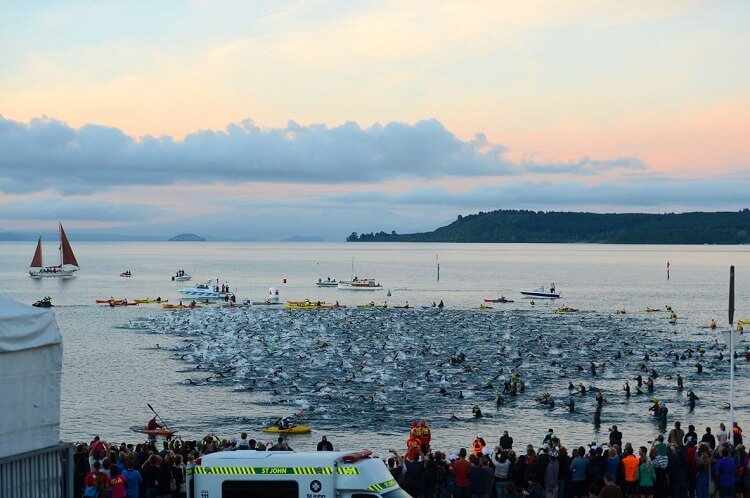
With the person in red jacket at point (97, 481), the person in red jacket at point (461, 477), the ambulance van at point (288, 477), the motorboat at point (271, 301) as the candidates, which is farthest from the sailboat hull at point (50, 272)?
the ambulance van at point (288, 477)

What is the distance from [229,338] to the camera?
70.9 metres

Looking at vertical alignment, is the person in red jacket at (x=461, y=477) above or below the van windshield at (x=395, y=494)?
below

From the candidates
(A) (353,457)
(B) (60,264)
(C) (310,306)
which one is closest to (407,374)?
(A) (353,457)

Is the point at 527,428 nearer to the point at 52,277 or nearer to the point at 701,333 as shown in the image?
the point at 701,333

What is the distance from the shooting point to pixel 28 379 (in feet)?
41.1

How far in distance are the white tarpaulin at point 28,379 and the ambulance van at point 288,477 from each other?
2.37 meters

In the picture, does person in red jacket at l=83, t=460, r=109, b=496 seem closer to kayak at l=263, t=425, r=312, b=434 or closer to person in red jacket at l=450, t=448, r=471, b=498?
person in red jacket at l=450, t=448, r=471, b=498

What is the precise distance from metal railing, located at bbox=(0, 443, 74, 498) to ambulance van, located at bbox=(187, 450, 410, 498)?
1.93m

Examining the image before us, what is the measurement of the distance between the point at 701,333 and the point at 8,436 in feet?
250

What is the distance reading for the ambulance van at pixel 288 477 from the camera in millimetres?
13805

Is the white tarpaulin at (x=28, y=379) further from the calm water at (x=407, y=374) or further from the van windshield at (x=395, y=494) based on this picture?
the calm water at (x=407, y=374)

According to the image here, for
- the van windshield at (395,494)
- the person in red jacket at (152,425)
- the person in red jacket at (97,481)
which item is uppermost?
the van windshield at (395,494)

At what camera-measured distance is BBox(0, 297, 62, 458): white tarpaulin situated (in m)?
12.2

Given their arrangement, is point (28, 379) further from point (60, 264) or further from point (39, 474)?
point (60, 264)
